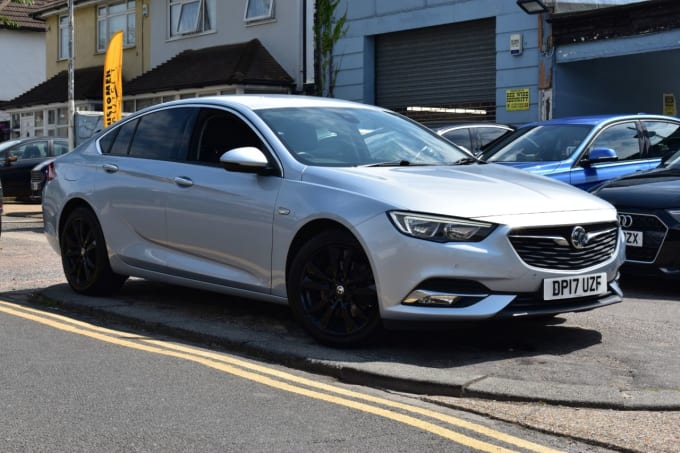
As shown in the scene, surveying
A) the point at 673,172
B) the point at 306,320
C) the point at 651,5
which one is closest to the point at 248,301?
the point at 306,320

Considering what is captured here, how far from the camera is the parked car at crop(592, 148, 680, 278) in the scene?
27.5 ft

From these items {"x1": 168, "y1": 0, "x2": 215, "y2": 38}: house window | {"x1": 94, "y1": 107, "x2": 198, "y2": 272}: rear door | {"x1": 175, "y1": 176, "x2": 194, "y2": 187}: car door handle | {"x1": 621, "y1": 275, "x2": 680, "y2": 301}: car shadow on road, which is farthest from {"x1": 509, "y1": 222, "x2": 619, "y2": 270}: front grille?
{"x1": 168, "y1": 0, "x2": 215, "y2": 38}: house window

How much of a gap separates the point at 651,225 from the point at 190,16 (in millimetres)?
23260

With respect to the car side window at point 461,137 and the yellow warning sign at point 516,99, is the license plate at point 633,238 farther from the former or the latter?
the yellow warning sign at point 516,99

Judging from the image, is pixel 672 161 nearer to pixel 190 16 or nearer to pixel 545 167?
pixel 545 167

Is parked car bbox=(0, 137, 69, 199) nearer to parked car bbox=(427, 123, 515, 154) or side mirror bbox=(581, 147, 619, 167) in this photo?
parked car bbox=(427, 123, 515, 154)

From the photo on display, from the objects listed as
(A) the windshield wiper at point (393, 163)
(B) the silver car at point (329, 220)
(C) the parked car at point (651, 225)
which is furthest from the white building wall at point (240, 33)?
(A) the windshield wiper at point (393, 163)

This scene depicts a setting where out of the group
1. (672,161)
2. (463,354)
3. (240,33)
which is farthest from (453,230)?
(240,33)

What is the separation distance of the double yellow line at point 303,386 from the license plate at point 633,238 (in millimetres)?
4006

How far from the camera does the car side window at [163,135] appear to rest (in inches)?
305

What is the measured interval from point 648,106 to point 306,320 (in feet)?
49.8

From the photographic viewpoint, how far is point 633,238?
28.3 ft

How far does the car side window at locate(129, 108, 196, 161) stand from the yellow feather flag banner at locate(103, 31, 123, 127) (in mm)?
13243

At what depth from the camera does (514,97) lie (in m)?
19.5
